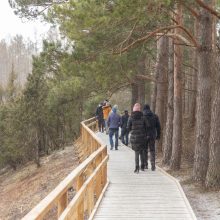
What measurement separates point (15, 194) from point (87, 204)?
15896mm

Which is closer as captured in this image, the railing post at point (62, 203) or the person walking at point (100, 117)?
the railing post at point (62, 203)

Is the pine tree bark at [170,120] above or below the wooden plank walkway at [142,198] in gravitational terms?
above

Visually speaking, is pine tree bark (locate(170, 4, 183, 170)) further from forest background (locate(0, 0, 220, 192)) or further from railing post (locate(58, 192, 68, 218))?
railing post (locate(58, 192, 68, 218))

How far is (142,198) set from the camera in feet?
32.9

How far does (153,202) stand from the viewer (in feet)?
31.7

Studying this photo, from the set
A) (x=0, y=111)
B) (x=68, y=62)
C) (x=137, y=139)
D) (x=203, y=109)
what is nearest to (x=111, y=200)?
(x=137, y=139)

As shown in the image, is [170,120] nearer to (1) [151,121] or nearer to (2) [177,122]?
(2) [177,122]

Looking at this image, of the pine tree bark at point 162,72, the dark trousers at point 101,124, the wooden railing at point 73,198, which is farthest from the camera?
the dark trousers at point 101,124

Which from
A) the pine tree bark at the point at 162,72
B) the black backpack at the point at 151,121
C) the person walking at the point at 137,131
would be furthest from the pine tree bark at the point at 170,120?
the person walking at the point at 137,131

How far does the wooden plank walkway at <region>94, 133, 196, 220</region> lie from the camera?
28.1 ft

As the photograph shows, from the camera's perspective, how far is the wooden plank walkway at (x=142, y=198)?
858cm

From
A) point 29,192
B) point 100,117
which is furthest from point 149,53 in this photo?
point 29,192

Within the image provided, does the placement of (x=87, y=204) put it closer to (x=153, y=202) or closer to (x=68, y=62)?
(x=153, y=202)

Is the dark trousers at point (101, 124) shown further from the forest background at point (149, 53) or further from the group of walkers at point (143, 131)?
the group of walkers at point (143, 131)
